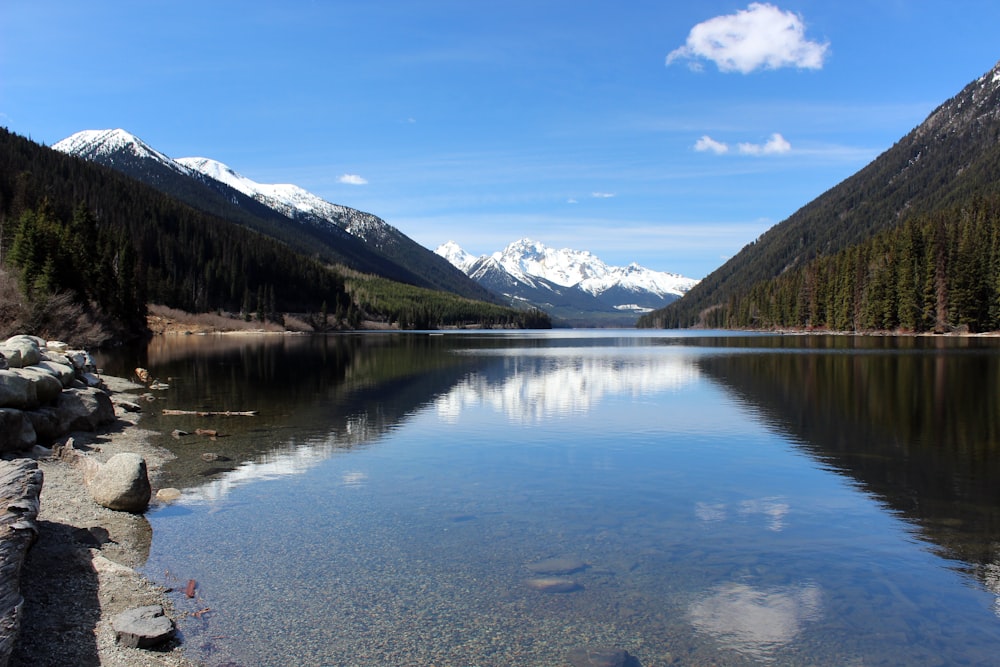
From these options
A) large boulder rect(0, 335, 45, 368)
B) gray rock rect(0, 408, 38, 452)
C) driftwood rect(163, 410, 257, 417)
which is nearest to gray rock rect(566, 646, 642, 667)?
gray rock rect(0, 408, 38, 452)

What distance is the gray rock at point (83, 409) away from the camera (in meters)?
23.9

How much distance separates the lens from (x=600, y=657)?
954 cm

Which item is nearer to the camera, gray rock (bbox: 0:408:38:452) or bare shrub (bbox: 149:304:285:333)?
gray rock (bbox: 0:408:38:452)

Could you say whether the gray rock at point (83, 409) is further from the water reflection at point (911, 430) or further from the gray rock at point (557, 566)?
the water reflection at point (911, 430)

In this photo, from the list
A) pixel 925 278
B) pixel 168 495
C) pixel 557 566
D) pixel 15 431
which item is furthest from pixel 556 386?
pixel 925 278

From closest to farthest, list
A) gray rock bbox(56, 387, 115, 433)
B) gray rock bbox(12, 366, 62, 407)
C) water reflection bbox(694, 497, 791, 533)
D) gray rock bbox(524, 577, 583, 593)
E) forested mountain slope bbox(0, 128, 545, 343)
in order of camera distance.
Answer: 1. gray rock bbox(524, 577, 583, 593)
2. water reflection bbox(694, 497, 791, 533)
3. gray rock bbox(12, 366, 62, 407)
4. gray rock bbox(56, 387, 115, 433)
5. forested mountain slope bbox(0, 128, 545, 343)

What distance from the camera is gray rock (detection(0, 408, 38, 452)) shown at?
719 inches

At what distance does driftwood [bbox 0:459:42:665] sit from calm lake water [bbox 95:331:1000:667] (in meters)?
2.31

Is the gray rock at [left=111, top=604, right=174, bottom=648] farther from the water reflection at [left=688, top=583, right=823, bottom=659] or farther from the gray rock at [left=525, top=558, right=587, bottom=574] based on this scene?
the water reflection at [left=688, top=583, right=823, bottom=659]

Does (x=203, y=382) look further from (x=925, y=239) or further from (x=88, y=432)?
(x=925, y=239)

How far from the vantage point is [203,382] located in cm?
4647

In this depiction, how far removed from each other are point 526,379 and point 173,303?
465 feet

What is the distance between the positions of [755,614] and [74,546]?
12368 mm

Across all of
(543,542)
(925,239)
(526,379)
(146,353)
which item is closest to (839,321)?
(925,239)
